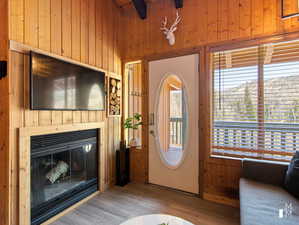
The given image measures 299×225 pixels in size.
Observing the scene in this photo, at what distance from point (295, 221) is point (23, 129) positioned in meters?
2.49

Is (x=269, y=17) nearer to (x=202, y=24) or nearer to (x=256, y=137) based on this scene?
(x=202, y=24)

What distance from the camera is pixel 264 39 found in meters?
2.09

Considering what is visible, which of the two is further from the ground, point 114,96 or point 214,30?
point 214,30

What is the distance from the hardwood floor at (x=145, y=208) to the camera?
1.92 meters

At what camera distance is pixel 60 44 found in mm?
2049

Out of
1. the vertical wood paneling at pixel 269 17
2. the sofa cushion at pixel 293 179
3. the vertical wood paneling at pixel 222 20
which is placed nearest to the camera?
the sofa cushion at pixel 293 179

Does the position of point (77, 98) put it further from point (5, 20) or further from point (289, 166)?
point (289, 166)

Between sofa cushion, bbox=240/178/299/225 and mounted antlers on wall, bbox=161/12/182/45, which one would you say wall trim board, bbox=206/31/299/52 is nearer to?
mounted antlers on wall, bbox=161/12/182/45

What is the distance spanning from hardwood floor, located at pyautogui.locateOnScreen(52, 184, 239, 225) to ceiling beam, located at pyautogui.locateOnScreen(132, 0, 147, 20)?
3.08m

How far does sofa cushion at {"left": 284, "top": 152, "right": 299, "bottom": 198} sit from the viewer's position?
5.09 feet

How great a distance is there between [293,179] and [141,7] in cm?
321

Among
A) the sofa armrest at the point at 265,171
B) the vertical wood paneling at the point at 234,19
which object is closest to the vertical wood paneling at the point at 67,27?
the vertical wood paneling at the point at 234,19

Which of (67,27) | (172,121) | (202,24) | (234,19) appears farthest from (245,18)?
(67,27)

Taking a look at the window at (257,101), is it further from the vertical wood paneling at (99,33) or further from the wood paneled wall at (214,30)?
the vertical wood paneling at (99,33)
